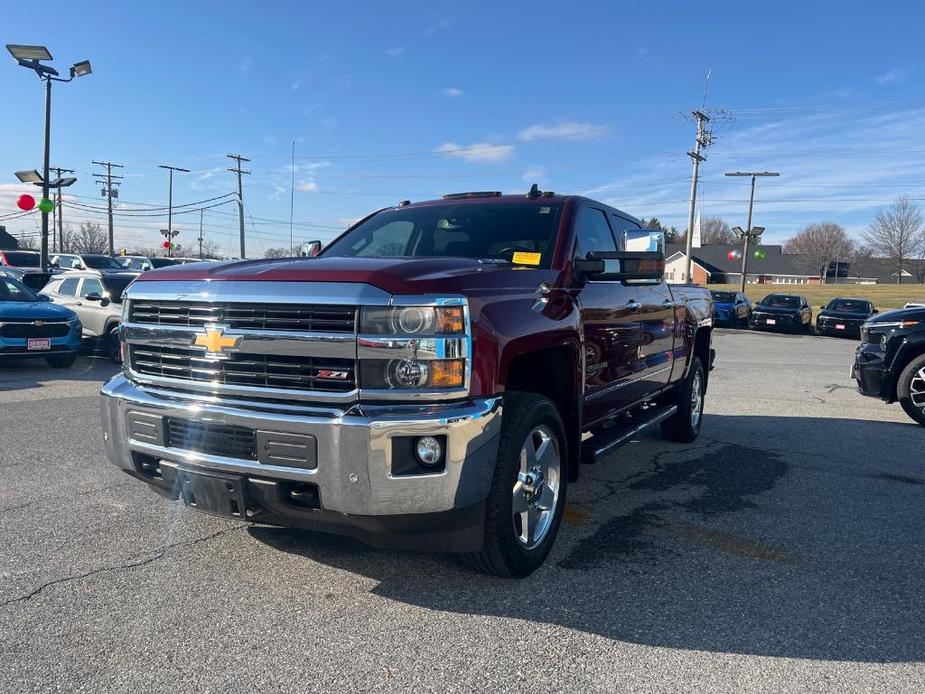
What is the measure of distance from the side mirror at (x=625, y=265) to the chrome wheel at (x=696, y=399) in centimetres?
304

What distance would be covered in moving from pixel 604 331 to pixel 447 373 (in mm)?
1854

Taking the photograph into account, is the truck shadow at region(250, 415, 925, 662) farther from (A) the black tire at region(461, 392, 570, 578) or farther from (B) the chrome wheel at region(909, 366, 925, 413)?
(B) the chrome wheel at region(909, 366, 925, 413)

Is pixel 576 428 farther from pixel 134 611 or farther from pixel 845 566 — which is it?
pixel 134 611

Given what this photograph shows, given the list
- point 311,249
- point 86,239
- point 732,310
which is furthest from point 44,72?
point 86,239

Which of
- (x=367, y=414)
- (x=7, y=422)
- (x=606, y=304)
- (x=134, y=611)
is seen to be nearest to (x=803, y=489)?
(x=606, y=304)

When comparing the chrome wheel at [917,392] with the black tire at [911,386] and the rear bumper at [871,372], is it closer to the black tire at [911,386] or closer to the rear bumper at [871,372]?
the black tire at [911,386]

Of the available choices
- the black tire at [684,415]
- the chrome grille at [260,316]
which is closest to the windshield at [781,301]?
the black tire at [684,415]

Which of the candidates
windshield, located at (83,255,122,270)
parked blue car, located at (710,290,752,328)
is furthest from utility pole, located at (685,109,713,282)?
windshield, located at (83,255,122,270)

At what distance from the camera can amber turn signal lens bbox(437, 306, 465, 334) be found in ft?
9.98

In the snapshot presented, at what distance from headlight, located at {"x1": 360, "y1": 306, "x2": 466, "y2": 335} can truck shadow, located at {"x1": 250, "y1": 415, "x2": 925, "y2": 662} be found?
50.7 inches

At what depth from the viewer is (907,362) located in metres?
8.29

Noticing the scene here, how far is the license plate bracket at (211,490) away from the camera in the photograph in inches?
123

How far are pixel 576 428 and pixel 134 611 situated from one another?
2.38m

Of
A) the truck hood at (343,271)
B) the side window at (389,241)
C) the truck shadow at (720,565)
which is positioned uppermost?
the side window at (389,241)
